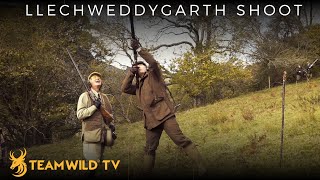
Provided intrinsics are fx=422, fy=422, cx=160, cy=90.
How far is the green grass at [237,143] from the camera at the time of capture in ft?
21.4

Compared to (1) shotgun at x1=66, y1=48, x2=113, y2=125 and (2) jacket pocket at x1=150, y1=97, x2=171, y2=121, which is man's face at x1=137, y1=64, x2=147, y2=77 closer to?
(2) jacket pocket at x1=150, y1=97, x2=171, y2=121

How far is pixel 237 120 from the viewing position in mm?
10508

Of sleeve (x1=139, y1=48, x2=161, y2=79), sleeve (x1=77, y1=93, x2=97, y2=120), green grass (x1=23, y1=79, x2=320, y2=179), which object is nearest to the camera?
sleeve (x1=139, y1=48, x2=161, y2=79)

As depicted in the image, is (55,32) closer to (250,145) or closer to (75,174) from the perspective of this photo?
(75,174)

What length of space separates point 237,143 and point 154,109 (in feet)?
10.1

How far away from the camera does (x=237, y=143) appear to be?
Result: 27.3 ft

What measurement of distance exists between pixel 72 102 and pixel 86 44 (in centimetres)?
136

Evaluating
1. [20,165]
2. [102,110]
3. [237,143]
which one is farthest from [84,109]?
[237,143]

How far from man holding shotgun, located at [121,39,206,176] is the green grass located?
1.92 feet

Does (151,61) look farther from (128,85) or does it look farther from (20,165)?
(20,165)

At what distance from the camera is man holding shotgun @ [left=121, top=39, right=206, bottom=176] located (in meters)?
5.71

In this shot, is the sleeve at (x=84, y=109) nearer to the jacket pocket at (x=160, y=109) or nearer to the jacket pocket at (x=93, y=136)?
the jacket pocket at (x=93, y=136)

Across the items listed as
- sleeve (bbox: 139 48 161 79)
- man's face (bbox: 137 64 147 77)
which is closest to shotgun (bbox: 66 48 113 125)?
man's face (bbox: 137 64 147 77)

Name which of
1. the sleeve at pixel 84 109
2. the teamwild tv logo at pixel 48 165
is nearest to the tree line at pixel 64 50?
the sleeve at pixel 84 109
